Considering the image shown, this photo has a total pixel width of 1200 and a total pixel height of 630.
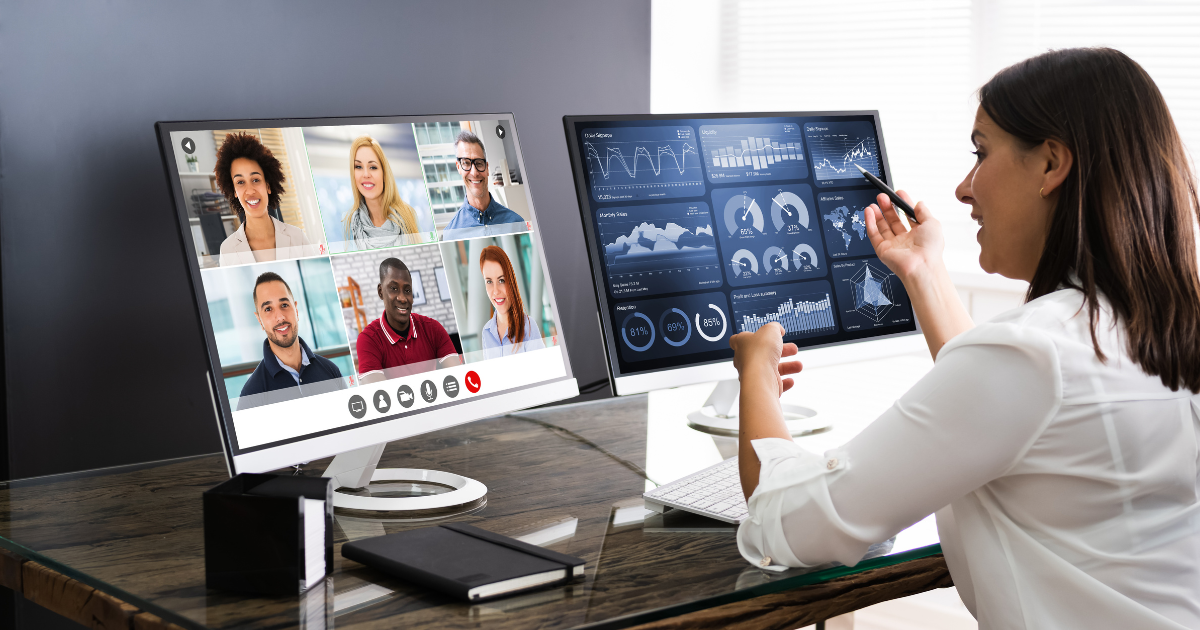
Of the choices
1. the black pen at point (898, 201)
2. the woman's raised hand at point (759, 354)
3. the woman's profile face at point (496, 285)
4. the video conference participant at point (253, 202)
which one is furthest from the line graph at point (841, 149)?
the video conference participant at point (253, 202)

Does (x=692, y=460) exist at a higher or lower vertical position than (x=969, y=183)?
lower

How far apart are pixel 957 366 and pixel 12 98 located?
138 centimetres

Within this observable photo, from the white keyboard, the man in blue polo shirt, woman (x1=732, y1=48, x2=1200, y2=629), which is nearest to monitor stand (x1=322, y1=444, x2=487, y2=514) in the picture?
the white keyboard

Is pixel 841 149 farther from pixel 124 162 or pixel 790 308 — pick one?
pixel 124 162

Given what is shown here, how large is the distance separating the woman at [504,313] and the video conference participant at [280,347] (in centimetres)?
28

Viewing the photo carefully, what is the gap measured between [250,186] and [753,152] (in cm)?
87

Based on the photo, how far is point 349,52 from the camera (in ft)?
5.57

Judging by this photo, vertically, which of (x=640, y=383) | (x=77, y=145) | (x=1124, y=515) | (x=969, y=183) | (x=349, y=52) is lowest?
(x=1124, y=515)

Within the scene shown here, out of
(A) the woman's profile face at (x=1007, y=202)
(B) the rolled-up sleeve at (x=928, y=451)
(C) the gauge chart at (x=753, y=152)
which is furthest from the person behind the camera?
(C) the gauge chart at (x=753, y=152)

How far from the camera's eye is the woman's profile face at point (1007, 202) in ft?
3.27

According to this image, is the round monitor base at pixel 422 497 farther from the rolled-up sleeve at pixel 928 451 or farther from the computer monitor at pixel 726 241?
the rolled-up sleeve at pixel 928 451

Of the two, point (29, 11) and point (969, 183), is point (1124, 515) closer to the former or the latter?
point (969, 183)

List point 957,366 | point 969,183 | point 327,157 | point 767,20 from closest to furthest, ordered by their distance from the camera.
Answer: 1. point 957,366
2. point 969,183
3. point 327,157
4. point 767,20

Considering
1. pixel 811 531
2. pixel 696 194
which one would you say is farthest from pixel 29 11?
pixel 811 531
